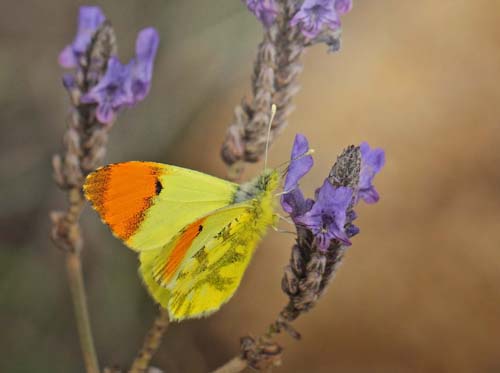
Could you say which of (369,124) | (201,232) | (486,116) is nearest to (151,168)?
(201,232)

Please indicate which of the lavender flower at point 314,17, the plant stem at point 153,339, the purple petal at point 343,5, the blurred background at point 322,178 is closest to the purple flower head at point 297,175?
the lavender flower at point 314,17

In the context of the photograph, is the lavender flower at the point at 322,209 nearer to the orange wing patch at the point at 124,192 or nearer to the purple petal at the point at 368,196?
the purple petal at the point at 368,196

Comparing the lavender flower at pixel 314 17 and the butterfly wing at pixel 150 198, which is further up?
the lavender flower at pixel 314 17

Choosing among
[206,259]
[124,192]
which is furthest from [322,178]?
[124,192]

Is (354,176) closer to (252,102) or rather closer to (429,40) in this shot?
(252,102)

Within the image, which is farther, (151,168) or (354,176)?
(151,168)

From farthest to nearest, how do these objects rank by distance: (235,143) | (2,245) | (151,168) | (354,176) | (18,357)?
(2,245)
(18,357)
(235,143)
(151,168)
(354,176)
